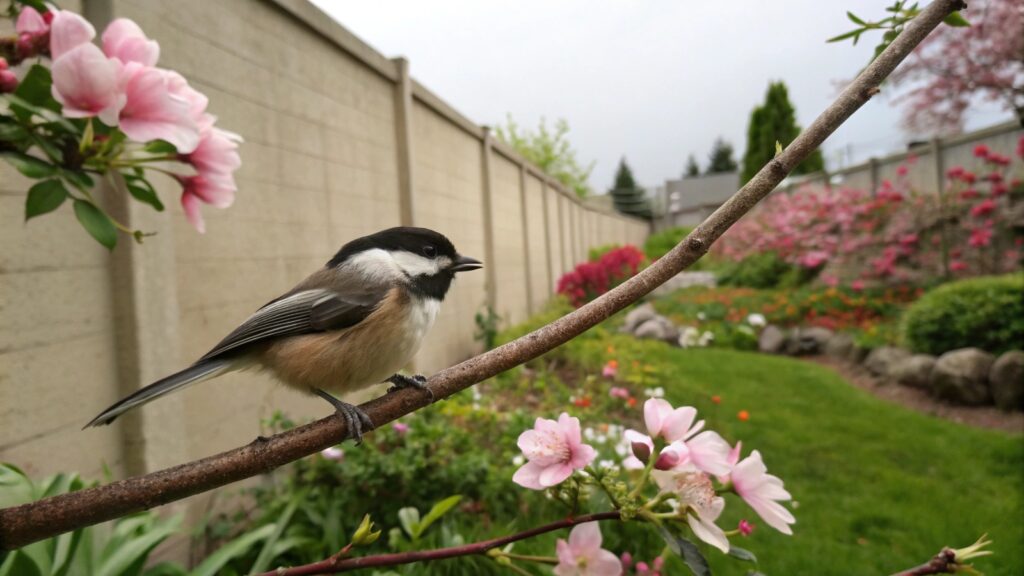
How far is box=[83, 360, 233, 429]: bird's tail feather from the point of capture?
24.0 inches

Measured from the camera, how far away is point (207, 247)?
2.42 m

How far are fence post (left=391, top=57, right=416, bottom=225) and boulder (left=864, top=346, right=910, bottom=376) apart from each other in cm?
573

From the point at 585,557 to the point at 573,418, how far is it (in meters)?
0.21

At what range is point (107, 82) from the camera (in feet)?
2.06

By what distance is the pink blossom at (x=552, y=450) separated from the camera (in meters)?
0.70

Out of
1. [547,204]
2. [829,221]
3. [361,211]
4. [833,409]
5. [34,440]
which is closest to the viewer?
[34,440]

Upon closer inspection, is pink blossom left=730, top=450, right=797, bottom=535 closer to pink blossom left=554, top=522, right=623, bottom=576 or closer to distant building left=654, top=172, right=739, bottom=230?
pink blossom left=554, top=522, right=623, bottom=576

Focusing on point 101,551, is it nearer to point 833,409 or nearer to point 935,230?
point 833,409

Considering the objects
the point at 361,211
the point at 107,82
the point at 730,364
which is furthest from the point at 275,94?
the point at 730,364

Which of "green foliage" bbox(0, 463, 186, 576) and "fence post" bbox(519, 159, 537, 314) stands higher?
"fence post" bbox(519, 159, 537, 314)

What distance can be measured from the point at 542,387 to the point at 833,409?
251cm

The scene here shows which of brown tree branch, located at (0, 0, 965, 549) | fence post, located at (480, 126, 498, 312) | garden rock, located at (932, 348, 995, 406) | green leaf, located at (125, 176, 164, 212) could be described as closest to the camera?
brown tree branch, located at (0, 0, 965, 549)

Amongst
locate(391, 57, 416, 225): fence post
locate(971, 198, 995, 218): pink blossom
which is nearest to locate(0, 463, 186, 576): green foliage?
locate(391, 57, 416, 225): fence post

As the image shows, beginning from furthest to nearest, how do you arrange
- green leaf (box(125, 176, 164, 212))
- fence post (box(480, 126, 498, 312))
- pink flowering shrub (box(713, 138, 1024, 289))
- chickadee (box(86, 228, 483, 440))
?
pink flowering shrub (box(713, 138, 1024, 289)) < fence post (box(480, 126, 498, 312)) < chickadee (box(86, 228, 483, 440)) < green leaf (box(125, 176, 164, 212))
